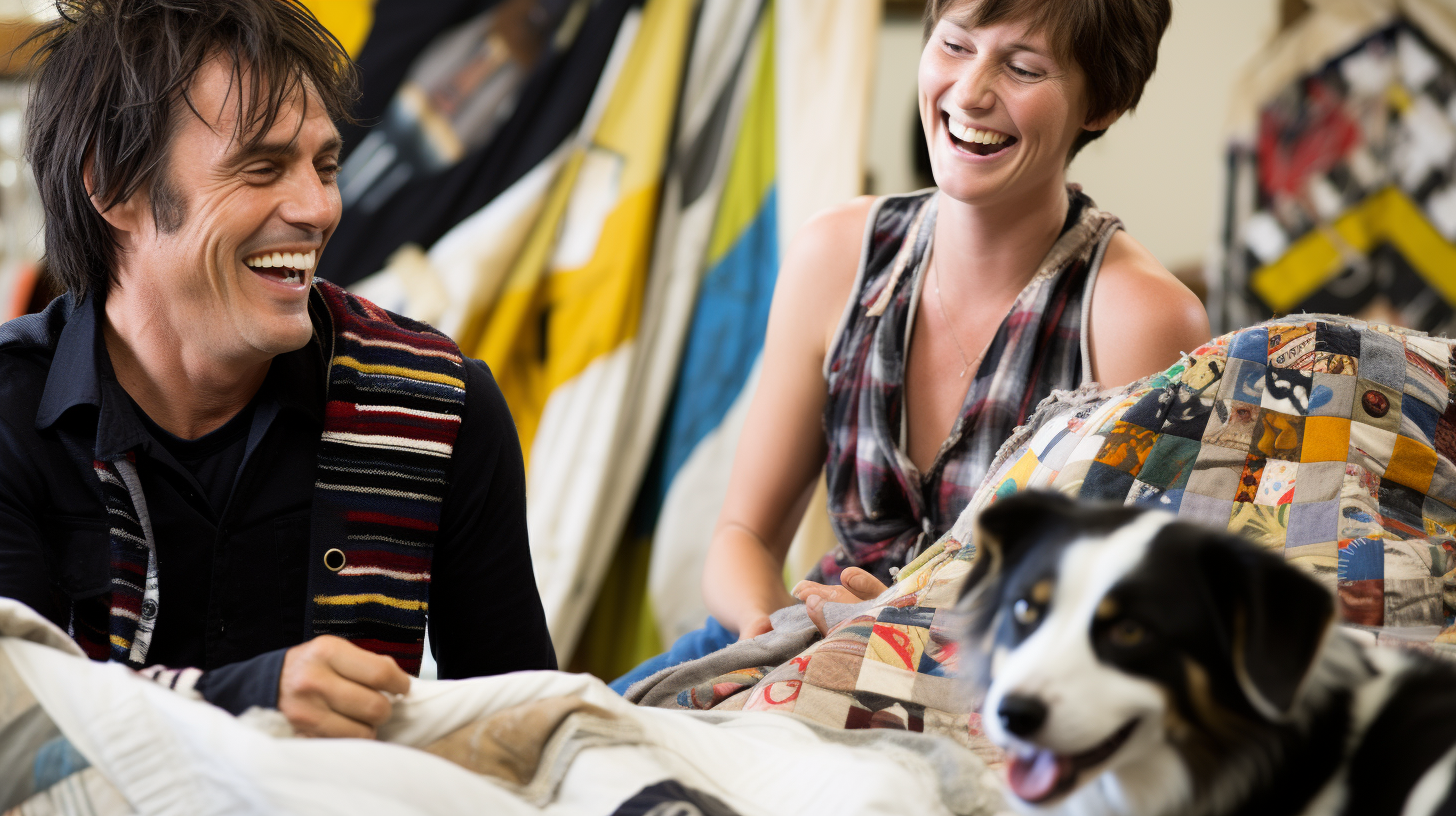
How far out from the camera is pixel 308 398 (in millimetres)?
1140

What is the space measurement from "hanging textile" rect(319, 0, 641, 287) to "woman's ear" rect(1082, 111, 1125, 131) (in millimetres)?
1260

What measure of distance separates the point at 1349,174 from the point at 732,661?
114 inches

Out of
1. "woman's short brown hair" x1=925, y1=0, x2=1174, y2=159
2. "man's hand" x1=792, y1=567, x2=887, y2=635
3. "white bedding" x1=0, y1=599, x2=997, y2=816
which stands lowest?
"man's hand" x1=792, y1=567, x2=887, y2=635

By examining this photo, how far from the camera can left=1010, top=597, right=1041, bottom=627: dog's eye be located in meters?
0.64

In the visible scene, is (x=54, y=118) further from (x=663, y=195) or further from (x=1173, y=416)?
(x=663, y=195)

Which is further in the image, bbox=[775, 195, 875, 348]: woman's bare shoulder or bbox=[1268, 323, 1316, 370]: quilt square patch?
bbox=[775, 195, 875, 348]: woman's bare shoulder

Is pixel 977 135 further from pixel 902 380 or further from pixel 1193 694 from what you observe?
pixel 1193 694

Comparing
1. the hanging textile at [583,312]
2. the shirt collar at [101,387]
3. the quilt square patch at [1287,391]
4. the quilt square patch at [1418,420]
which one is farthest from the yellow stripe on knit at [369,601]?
the hanging textile at [583,312]

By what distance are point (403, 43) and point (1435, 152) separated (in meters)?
2.75

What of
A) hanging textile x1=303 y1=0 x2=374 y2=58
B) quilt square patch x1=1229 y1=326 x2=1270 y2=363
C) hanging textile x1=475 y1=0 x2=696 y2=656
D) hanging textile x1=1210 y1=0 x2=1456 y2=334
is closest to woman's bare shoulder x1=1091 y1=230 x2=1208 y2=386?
quilt square patch x1=1229 y1=326 x2=1270 y2=363

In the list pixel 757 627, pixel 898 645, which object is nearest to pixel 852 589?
pixel 757 627

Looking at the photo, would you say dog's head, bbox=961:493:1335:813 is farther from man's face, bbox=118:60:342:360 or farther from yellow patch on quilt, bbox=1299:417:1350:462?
man's face, bbox=118:60:342:360

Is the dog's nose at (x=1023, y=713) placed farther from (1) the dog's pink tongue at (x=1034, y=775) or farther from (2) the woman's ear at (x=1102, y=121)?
(2) the woman's ear at (x=1102, y=121)

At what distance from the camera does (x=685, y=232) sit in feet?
7.98
